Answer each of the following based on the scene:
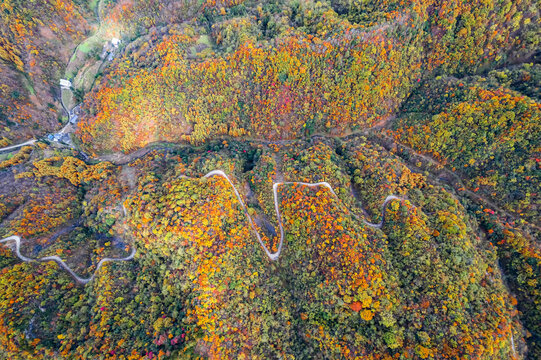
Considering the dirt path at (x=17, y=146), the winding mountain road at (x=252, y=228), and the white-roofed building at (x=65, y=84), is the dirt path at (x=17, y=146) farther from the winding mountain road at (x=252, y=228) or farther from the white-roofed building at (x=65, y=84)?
the winding mountain road at (x=252, y=228)

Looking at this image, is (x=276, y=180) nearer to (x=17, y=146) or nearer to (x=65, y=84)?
(x=17, y=146)

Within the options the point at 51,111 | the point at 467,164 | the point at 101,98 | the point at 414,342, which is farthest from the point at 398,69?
the point at 51,111

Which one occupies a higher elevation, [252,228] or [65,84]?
[65,84]

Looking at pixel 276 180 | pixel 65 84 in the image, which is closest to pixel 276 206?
pixel 276 180

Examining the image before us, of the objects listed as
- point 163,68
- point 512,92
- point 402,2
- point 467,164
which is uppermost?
point 402,2

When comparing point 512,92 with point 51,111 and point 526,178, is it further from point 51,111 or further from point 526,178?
point 51,111

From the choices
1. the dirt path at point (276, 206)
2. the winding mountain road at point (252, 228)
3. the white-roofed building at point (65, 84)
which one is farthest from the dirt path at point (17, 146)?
the dirt path at point (276, 206)

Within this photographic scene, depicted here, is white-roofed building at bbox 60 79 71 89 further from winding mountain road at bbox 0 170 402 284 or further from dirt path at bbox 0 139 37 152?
winding mountain road at bbox 0 170 402 284

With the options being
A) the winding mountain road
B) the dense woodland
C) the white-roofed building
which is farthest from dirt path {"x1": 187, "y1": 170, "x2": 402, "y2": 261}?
the white-roofed building
